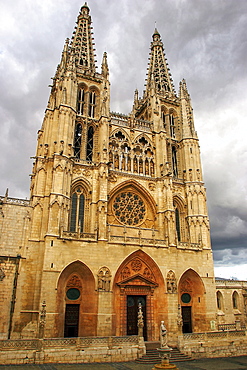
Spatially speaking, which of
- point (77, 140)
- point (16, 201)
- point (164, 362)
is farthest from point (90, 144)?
point (164, 362)

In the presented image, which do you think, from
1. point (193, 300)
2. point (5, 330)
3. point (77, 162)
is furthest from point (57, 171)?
point (193, 300)

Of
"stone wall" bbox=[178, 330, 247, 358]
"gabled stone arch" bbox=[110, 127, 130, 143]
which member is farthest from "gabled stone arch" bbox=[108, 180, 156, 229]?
"stone wall" bbox=[178, 330, 247, 358]

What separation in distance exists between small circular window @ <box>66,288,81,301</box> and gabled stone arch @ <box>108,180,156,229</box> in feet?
19.6

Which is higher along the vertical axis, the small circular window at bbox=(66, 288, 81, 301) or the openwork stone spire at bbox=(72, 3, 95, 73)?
the openwork stone spire at bbox=(72, 3, 95, 73)

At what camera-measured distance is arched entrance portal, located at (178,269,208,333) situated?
22.8m

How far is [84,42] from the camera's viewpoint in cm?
3266

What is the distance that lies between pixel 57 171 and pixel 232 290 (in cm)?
2168

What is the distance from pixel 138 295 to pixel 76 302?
4.70 meters

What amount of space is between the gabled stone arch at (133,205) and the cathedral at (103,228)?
90 millimetres

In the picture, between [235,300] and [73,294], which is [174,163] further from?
[73,294]

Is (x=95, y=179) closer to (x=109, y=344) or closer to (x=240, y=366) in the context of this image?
(x=109, y=344)

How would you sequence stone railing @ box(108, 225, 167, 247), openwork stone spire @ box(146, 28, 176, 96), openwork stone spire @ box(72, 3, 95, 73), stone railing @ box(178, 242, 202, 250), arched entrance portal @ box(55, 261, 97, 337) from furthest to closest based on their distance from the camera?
openwork stone spire @ box(146, 28, 176, 96) < openwork stone spire @ box(72, 3, 95, 73) < stone railing @ box(178, 242, 202, 250) < stone railing @ box(108, 225, 167, 247) < arched entrance portal @ box(55, 261, 97, 337)

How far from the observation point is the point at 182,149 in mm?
30203

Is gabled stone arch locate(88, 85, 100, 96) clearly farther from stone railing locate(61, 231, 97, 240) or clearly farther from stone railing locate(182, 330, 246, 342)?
stone railing locate(182, 330, 246, 342)
